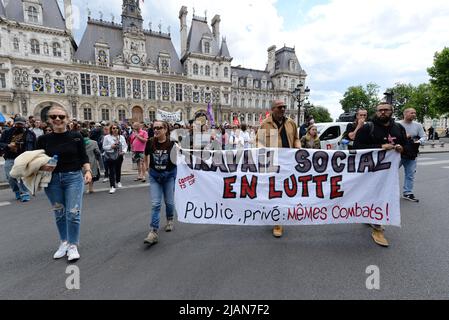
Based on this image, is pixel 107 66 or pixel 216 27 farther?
pixel 216 27

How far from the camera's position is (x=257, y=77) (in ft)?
193

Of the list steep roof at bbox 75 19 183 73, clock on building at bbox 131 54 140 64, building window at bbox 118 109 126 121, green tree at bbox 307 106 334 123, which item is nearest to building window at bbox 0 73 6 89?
steep roof at bbox 75 19 183 73

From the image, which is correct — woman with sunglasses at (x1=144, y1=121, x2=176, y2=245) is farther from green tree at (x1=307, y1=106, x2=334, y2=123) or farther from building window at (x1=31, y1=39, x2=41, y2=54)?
green tree at (x1=307, y1=106, x2=334, y2=123)

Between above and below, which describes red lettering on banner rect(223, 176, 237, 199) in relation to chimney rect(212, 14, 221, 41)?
below

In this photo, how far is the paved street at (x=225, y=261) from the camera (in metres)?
2.44

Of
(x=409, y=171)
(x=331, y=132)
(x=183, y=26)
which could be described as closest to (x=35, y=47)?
(x=183, y=26)

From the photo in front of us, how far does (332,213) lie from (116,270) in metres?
3.13

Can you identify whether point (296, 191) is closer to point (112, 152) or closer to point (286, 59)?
point (112, 152)

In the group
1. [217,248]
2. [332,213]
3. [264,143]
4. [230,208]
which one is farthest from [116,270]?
[332,213]

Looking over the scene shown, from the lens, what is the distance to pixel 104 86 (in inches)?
1446

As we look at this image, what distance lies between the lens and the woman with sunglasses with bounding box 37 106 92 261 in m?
3.01

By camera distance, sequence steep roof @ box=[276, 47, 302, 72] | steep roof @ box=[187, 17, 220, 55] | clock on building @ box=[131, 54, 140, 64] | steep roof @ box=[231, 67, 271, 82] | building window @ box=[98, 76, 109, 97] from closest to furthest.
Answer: building window @ box=[98, 76, 109, 97] < clock on building @ box=[131, 54, 140, 64] < steep roof @ box=[187, 17, 220, 55] < steep roof @ box=[231, 67, 271, 82] < steep roof @ box=[276, 47, 302, 72]

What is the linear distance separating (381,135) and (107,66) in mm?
41981
